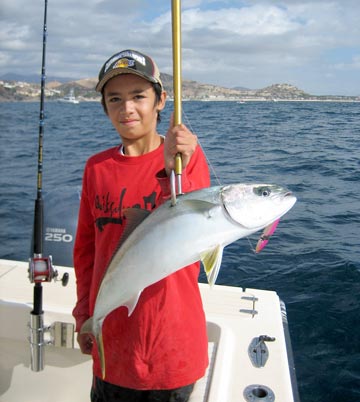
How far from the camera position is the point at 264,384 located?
2559 mm

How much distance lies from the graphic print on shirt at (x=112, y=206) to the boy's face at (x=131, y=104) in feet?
0.98

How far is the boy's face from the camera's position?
2215 millimetres

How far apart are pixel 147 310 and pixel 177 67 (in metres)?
1.07

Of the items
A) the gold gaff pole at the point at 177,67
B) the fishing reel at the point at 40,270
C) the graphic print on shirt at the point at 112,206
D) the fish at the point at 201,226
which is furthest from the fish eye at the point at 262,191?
the fishing reel at the point at 40,270

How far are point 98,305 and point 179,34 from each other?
116 centimetres

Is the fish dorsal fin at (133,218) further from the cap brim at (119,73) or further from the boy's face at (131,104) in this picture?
the cap brim at (119,73)

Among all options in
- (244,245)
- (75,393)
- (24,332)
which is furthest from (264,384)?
(244,245)

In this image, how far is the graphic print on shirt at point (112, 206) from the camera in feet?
7.14

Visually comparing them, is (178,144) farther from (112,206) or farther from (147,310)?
(147,310)

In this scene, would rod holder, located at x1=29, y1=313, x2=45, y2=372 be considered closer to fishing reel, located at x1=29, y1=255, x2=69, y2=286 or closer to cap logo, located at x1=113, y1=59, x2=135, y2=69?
fishing reel, located at x1=29, y1=255, x2=69, y2=286

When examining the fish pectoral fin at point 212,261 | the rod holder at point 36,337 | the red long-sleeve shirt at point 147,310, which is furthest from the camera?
the rod holder at point 36,337

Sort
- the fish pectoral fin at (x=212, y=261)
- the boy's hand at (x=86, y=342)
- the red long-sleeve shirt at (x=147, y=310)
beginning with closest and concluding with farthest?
the fish pectoral fin at (x=212, y=261), the red long-sleeve shirt at (x=147, y=310), the boy's hand at (x=86, y=342)

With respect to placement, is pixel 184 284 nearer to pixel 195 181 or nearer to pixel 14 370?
pixel 195 181

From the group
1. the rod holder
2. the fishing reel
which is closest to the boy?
the fishing reel
